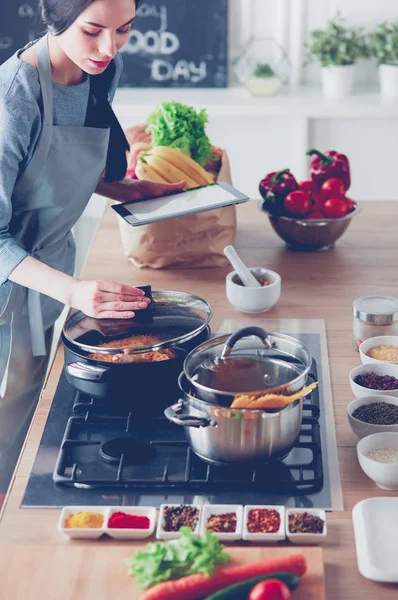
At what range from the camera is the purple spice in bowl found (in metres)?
1.58

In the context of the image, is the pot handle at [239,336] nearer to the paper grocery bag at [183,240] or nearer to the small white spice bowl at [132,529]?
the small white spice bowl at [132,529]

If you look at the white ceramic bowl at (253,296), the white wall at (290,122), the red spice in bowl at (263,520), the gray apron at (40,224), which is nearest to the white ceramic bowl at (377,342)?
the white ceramic bowl at (253,296)

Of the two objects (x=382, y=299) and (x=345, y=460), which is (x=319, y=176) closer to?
(x=382, y=299)

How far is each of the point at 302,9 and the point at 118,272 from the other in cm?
214

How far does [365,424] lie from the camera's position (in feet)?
4.75

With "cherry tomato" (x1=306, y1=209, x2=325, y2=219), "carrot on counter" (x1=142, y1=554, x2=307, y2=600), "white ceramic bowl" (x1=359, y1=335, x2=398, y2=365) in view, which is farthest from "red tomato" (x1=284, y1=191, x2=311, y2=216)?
"carrot on counter" (x1=142, y1=554, x2=307, y2=600)

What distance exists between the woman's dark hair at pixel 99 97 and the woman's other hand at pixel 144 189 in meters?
0.04

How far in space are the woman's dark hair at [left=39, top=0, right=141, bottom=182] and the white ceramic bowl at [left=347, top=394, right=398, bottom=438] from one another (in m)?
0.89

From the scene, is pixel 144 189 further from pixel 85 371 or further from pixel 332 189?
pixel 85 371

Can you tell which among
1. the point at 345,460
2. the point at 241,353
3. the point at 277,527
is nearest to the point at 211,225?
the point at 241,353

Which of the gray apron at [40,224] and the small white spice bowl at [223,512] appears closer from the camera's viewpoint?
the small white spice bowl at [223,512]

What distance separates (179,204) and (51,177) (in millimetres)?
306

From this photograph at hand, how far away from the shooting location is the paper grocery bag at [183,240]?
2.14 meters

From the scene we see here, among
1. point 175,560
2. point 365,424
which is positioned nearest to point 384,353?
point 365,424
